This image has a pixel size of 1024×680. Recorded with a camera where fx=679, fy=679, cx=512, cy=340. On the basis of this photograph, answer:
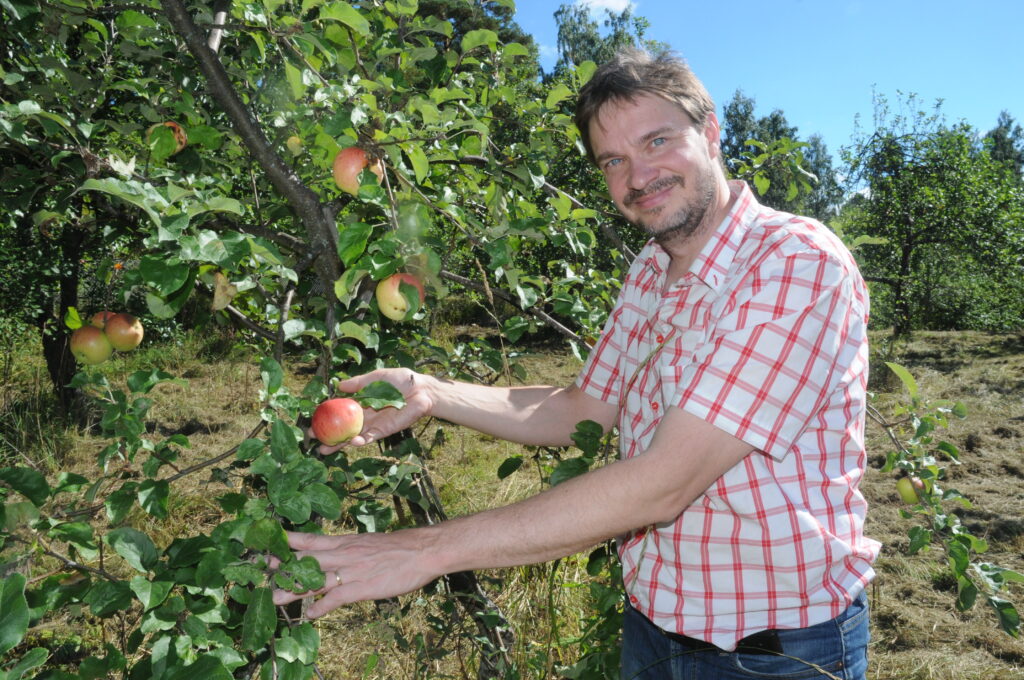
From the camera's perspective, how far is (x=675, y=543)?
127cm

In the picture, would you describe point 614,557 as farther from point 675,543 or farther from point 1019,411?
point 1019,411

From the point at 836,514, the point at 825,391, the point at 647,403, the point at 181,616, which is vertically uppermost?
the point at 825,391

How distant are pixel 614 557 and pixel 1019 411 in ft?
17.9

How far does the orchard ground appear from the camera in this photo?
2.42 meters

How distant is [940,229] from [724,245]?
7922 mm

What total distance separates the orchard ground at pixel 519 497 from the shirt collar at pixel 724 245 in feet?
2.62

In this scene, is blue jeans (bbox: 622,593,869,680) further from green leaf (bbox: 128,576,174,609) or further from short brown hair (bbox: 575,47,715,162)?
short brown hair (bbox: 575,47,715,162)

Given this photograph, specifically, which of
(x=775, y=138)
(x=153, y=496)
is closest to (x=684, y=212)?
(x=153, y=496)

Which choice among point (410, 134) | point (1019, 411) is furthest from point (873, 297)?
point (410, 134)

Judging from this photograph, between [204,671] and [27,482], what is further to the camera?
[27,482]

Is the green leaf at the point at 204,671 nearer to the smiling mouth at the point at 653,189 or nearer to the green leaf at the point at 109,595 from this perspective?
the green leaf at the point at 109,595

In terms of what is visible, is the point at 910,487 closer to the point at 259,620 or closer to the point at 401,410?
the point at 401,410

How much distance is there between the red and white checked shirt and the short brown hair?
0.71 feet

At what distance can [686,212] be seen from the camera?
1.35m
